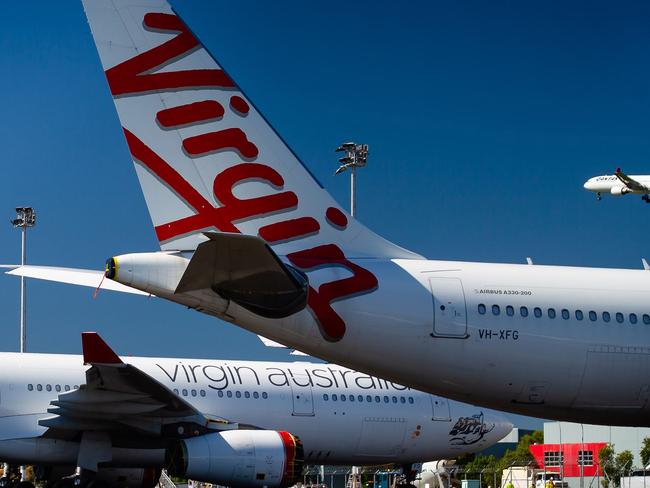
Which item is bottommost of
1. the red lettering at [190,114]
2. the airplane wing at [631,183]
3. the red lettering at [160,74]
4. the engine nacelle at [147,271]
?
the engine nacelle at [147,271]

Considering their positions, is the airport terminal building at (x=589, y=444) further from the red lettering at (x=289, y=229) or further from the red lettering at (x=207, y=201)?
the red lettering at (x=207, y=201)

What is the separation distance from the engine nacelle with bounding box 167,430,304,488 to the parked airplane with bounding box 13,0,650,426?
5.85 metres

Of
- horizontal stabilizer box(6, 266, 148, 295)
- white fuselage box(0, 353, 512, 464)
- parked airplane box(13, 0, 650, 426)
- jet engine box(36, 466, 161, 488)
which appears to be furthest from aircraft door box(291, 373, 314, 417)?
parked airplane box(13, 0, 650, 426)

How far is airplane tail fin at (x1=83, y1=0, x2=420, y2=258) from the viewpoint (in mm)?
11250

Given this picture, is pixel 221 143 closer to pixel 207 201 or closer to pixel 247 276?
pixel 207 201

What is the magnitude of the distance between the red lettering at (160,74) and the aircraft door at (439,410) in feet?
42.2

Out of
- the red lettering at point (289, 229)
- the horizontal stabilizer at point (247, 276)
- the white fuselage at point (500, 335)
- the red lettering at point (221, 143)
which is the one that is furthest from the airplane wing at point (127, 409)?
the horizontal stabilizer at point (247, 276)

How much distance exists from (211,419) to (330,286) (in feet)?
26.6

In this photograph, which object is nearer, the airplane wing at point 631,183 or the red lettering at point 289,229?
the red lettering at point 289,229

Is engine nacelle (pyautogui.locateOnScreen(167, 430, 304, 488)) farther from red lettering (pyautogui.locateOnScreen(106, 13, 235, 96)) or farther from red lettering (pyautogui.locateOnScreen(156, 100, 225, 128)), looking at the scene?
red lettering (pyautogui.locateOnScreen(106, 13, 235, 96))

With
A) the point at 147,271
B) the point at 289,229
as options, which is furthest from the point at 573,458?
the point at 147,271

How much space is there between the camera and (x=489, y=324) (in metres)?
11.9

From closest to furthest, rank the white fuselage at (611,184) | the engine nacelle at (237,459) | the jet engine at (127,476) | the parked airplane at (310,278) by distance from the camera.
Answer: the parked airplane at (310,278) → the engine nacelle at (237,459) → the jet engine at (127,476) → the white fuselage at (611,184)

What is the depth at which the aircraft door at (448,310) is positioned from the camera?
38.2 ft
